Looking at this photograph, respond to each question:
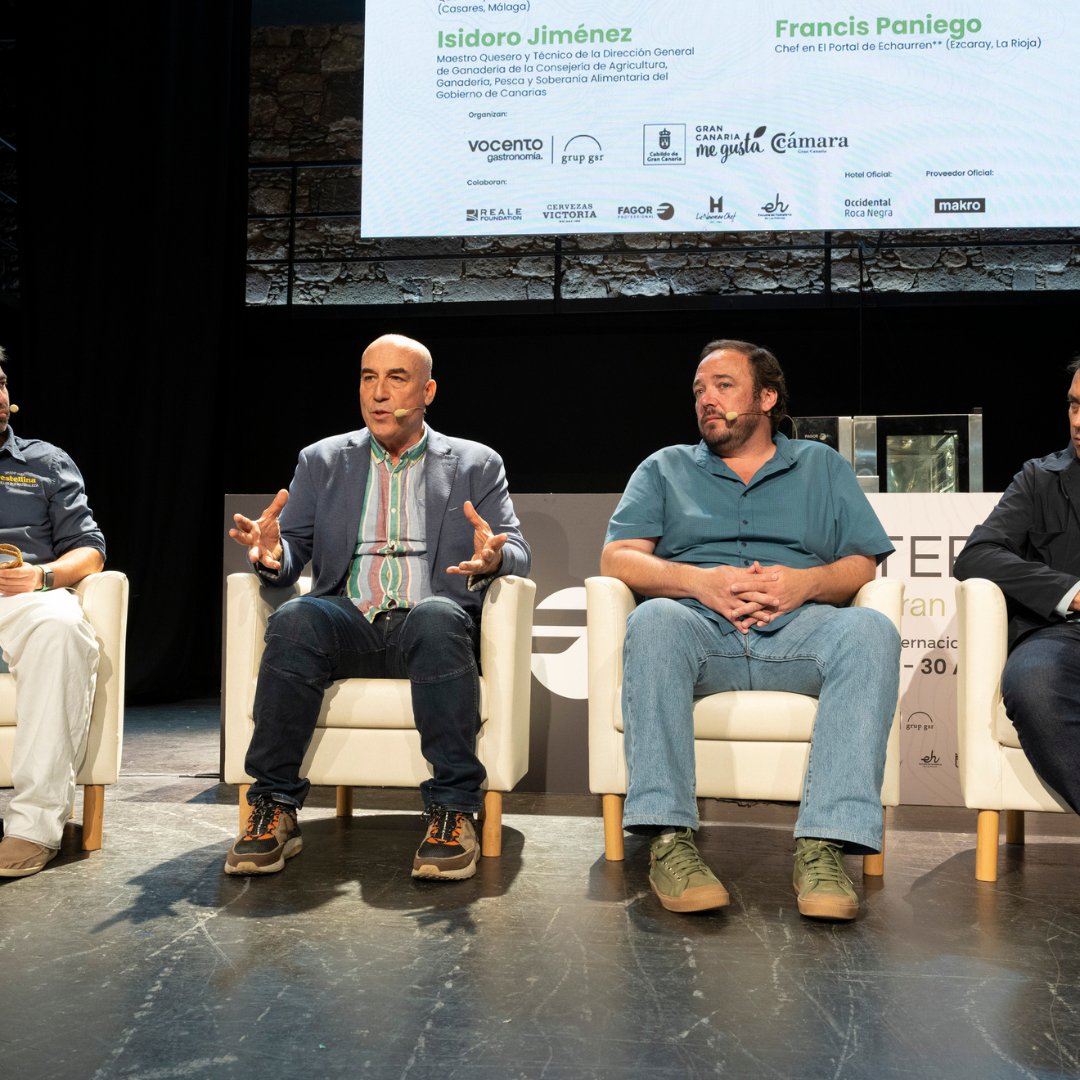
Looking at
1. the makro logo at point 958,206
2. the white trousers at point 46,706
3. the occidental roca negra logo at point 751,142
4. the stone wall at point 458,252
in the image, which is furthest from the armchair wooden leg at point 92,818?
the stone wall at point 458,252

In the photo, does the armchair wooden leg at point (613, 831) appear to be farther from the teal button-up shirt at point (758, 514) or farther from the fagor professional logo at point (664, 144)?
the fagor professional logo at point (664, 144)

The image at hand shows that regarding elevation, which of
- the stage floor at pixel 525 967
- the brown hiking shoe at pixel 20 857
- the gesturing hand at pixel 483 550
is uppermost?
the gesturing hand at pixel 483 550

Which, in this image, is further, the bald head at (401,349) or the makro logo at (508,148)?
the makro logo at (508,148)

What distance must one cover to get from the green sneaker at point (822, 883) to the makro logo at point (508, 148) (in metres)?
3.27

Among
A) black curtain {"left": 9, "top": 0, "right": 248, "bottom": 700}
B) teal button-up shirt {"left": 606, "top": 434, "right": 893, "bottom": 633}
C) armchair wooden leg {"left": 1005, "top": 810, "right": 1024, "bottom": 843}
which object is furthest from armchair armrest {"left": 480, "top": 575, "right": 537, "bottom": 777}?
black curtain {"left": 9, "top": 0, "right": 248, "bottom": 700}

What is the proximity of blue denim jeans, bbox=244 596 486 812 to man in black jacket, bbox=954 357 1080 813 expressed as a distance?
101 centimetres

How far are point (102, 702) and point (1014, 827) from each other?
6.33ft

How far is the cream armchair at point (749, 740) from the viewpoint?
86.4 inches

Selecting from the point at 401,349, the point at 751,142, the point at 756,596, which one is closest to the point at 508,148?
the point at 751,142

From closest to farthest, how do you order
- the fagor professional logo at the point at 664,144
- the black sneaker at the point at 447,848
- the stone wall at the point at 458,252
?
1. the black sneaker at the point at 447,848
2. the fagor professional logo at the point at 664,144
3. the stone wall at the point at 458,252

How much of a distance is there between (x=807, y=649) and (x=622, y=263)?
5.10 metres

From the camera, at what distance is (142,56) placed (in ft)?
17.6

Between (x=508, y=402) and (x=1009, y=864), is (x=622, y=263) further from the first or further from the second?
(x=1009, y=864)

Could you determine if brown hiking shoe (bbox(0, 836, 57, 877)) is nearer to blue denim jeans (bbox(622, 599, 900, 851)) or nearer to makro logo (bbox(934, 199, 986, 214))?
blue denim jeans (bbox(622, 599, 900, 851))
